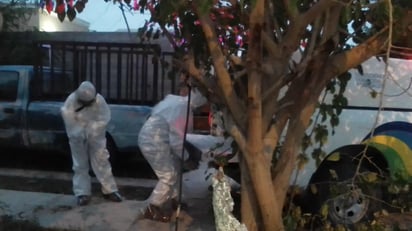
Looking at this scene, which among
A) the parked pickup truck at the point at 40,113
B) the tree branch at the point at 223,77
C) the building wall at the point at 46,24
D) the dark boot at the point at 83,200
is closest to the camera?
the tree branch at the point at 223,77

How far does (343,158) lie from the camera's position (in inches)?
261

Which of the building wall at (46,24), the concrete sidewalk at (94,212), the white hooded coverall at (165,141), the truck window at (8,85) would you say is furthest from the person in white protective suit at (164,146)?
the building wall at (46,24)

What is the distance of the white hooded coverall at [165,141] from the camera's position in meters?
6.87

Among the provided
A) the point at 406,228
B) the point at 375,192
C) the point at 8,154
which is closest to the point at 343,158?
the point at 375,192

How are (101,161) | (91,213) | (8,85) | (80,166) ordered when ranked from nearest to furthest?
(91,213), (80,166), (101,161), (8,85)

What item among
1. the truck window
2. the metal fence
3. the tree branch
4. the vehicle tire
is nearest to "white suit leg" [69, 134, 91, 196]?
the vehicle tire

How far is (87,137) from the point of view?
8.10m

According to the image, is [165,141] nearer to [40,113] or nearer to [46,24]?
[40,113]

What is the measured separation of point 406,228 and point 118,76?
22.1 feet

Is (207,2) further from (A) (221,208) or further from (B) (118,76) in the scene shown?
(B) (118,76)

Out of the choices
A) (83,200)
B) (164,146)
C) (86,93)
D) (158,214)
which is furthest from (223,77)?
(83,200)

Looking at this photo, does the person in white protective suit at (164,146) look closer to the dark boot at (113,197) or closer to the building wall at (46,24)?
the dark boot at (113,197)

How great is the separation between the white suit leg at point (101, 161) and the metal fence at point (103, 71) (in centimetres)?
282

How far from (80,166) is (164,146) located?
1536mm
